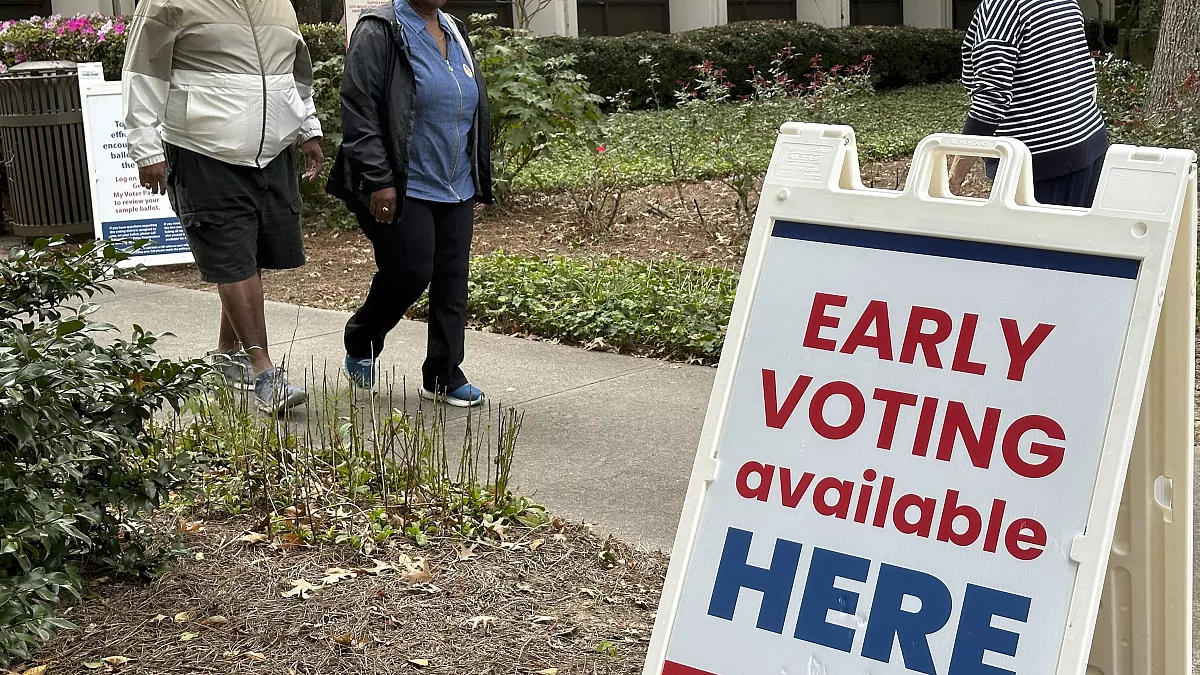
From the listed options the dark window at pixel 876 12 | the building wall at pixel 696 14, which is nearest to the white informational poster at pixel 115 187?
the building wall at pixel 696 14

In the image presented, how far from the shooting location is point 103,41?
32.3 ft

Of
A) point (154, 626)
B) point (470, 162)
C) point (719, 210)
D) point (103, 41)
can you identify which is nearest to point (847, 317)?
point (154, 626)

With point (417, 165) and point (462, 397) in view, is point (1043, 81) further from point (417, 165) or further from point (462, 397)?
point (462, 397)

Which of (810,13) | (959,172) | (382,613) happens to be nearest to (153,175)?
(382,613)

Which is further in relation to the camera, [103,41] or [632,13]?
[632,13]

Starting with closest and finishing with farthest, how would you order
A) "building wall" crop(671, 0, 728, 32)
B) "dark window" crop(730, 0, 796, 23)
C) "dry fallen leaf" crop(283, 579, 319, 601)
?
1. "dry fallen leaf" crop(283, 579, 319, 601)
2. "building wall" crop(671, 0, 728, 32)
3. "dark window" crop(730, 0, 796, 23)

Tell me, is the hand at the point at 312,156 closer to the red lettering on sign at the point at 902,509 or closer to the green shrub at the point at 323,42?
the red lettering on sign at the point at 902,509

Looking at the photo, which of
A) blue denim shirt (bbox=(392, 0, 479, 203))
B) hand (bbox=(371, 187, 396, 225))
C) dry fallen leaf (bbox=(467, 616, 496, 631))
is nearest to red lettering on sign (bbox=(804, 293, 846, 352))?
dry fallen leaf (bbox=(467, 616, 496, 631))

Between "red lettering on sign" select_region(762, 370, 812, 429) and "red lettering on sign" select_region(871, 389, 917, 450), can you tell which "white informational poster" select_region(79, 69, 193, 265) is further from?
"red lettering on sign" select_region(871, 389, 917, 450)

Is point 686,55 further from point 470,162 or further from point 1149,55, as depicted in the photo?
point 470,162

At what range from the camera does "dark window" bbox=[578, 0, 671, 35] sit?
25911 mm

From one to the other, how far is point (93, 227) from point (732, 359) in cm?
833

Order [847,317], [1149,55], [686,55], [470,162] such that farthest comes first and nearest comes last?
[1149,55] < [686,55] < [470,162] < [847,317]

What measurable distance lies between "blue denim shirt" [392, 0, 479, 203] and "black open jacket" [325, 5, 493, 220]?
5cm
